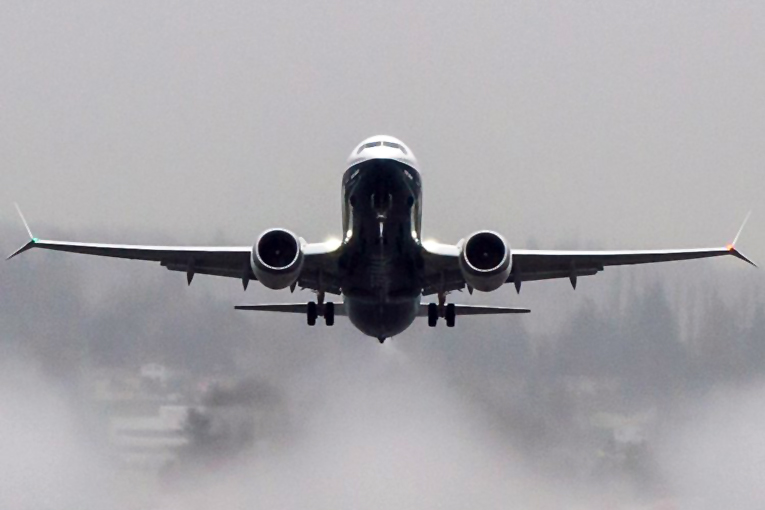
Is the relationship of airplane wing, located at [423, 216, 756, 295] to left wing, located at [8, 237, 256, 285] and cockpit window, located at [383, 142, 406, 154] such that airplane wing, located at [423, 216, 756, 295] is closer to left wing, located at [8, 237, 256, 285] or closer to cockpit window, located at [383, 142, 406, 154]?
cockpit window, located at [383, 142, 406, 154]

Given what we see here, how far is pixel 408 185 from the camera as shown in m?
30.8

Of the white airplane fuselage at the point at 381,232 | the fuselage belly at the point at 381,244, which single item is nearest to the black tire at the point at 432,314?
the fuselage belly at the point at 381,244

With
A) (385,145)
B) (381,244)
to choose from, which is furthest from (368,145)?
(381,244)

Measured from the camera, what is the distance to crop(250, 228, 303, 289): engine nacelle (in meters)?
29.9

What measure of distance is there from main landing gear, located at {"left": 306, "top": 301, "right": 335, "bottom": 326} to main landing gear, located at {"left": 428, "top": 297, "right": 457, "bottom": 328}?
113 inches

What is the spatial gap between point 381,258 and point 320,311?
554cm

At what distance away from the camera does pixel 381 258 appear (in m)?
32.0

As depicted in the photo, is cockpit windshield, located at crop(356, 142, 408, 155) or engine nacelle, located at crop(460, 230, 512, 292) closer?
engine nacelle, located at crop(460, 230, 512, 292)

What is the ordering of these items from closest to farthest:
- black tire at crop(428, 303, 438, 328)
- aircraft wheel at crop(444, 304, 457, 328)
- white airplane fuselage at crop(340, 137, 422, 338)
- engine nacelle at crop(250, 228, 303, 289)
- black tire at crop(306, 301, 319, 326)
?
engine nacelle at crop(250, 228, 303, 289), white airplane fuselage at crop(340, 137, 422, 338), black tire at crop(306, 301, 319, 326), aircraft wheel at crop(444, 304, 457, 328), black tire at crop(428, 303, 438, 328)

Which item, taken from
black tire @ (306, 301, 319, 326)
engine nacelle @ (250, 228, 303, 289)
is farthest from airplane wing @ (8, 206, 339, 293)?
engine nacelle @ (250, 228, 303, 289)

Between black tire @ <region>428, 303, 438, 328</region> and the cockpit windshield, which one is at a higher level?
the cockpit windshield

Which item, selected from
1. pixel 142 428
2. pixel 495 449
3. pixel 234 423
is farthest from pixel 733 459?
pixel 142 428

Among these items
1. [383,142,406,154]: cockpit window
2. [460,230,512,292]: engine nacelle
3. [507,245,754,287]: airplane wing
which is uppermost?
[383,142,406,154]: cockpit window

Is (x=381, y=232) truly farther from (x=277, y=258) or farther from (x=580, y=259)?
(x=580, y=259)
